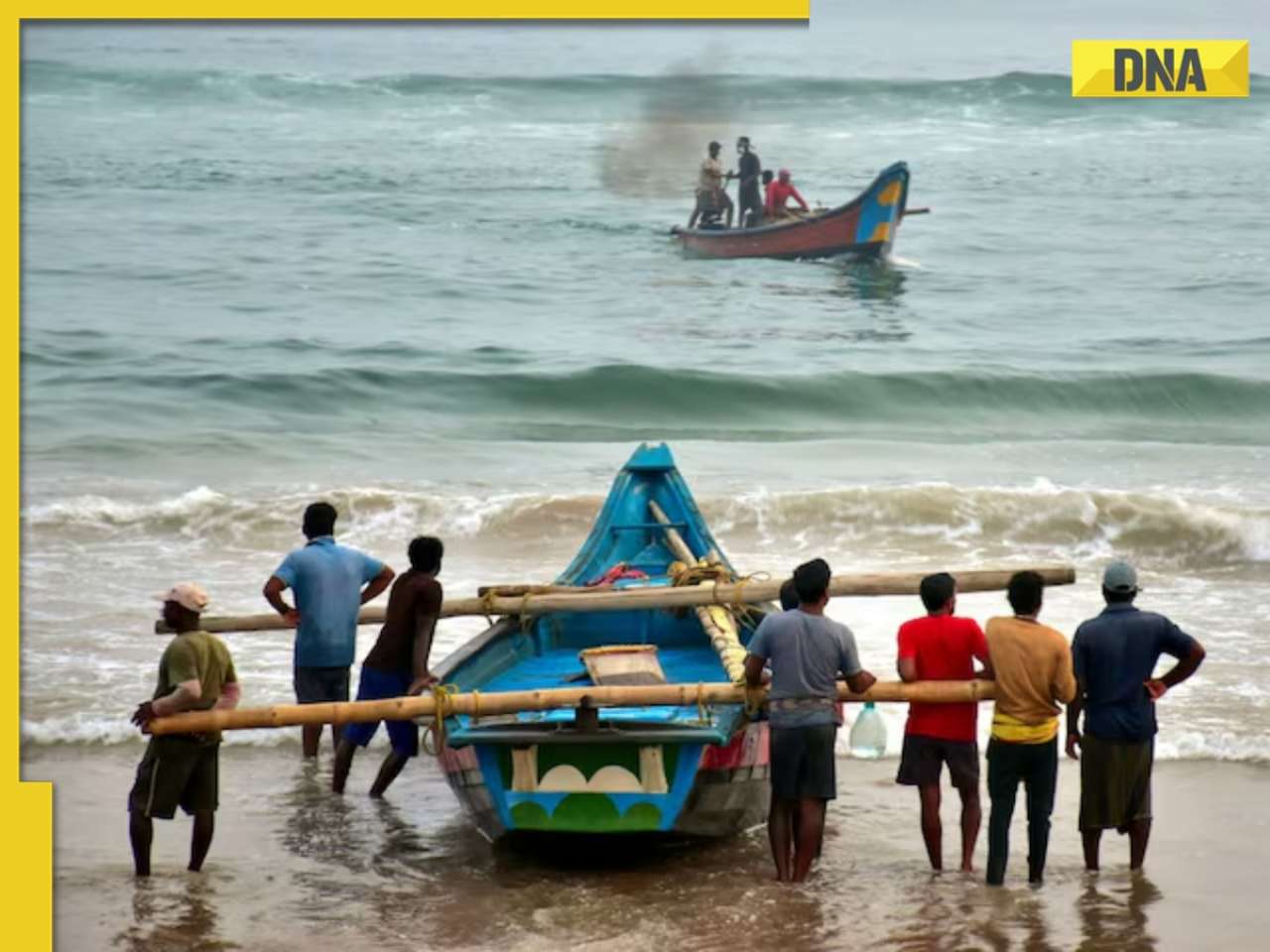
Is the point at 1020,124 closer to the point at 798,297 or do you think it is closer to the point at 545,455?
the point at 798,297

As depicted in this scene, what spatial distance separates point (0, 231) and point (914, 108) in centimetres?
3627

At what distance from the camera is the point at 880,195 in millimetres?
24844

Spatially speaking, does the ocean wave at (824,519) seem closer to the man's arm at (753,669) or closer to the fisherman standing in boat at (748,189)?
the man's arm at (753,669)

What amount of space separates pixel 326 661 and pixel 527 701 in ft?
4.50

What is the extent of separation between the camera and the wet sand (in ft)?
18.4

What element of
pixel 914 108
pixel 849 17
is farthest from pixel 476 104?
pixel 849 17

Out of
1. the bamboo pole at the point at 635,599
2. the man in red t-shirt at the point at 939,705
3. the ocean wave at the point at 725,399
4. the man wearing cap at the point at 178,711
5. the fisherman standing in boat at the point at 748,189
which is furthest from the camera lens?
the fisherman standing in boat at the point at 748,189

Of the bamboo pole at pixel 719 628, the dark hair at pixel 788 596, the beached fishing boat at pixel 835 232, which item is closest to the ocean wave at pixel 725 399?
the beached fishing boat at pixel 835 232

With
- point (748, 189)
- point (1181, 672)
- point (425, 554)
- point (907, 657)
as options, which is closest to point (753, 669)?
point (907, 657)

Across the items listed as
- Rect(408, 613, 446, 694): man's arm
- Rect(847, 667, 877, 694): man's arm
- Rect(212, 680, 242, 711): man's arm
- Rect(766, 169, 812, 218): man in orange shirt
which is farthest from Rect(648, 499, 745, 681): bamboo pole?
Rect(766, 169, 812, 218): man in orange shirt

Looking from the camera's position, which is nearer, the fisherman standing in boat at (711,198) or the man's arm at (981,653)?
the man's arm at (981,653)

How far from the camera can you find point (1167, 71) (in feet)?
120

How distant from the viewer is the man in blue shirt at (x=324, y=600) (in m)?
6.95

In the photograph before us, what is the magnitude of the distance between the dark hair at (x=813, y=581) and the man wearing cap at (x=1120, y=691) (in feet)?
2.56
